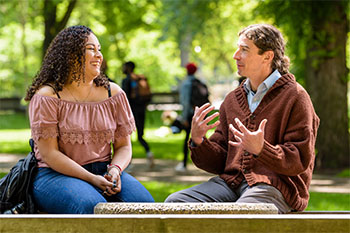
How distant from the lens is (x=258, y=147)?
3314mm

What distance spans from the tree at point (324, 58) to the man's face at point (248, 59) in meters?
7.68

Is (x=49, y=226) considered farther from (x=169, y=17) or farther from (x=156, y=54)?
(x=156, y=54)

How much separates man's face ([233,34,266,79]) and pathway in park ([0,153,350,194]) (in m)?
6.07

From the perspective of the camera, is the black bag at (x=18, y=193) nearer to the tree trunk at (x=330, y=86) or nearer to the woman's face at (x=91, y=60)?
the woman's face at (x=91, y=60)

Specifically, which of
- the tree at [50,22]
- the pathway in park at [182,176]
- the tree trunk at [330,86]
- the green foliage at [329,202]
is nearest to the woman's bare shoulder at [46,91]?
the green foliage at [329,202]

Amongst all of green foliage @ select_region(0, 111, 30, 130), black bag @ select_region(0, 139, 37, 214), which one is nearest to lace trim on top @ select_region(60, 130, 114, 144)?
black bag @ select_region(0, 139, 37, 214)

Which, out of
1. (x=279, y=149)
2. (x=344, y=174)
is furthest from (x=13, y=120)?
(x=279, y=149)

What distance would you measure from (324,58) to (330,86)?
0.55m

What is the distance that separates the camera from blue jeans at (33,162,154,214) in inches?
131

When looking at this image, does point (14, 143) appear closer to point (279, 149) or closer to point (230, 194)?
point (230, 194)

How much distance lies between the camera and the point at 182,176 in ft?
36.3

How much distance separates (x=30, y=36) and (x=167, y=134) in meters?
12.7

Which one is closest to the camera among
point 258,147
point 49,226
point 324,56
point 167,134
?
point 49,226

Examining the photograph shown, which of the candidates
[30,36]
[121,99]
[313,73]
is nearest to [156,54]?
[30,36]
